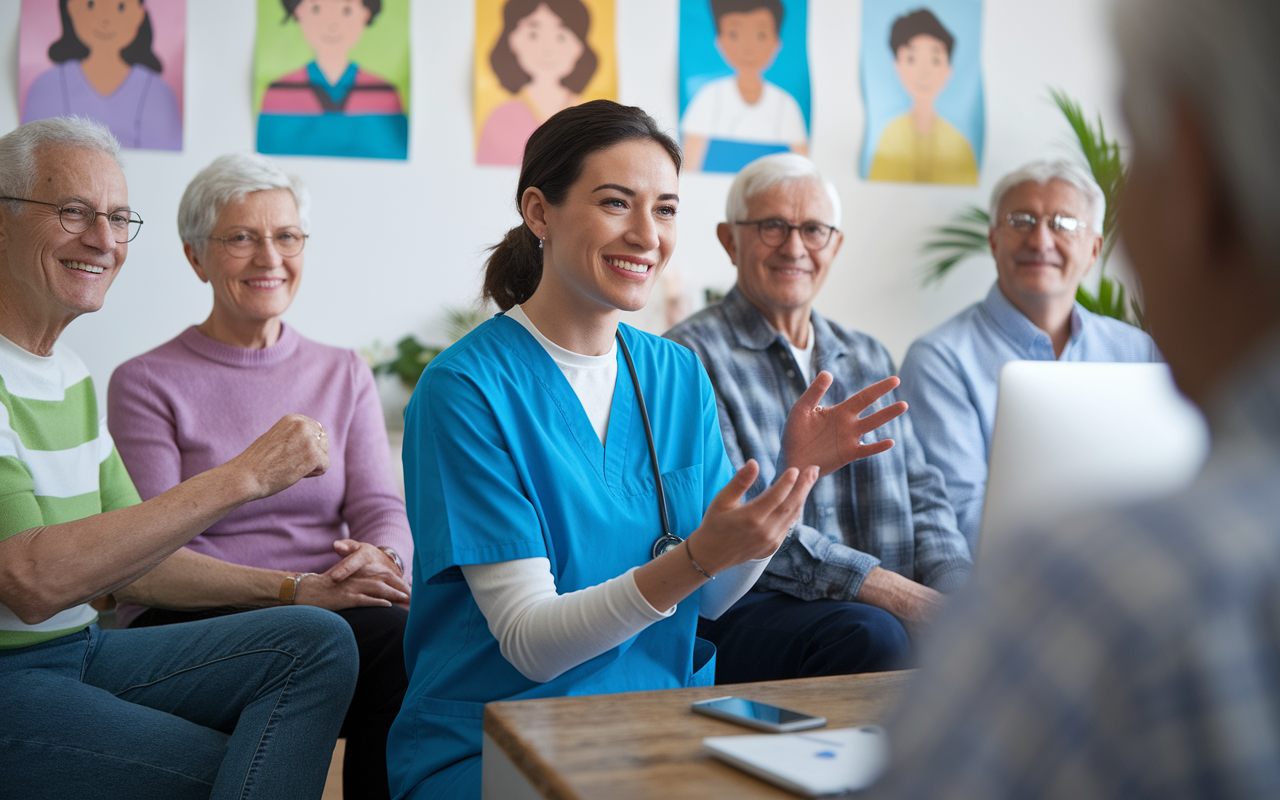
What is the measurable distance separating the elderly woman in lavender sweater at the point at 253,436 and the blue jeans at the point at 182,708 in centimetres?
24

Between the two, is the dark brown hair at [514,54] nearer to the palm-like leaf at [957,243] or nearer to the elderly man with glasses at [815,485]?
the elderly man with glasses at [815,485]

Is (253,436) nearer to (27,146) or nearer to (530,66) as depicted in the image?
(27,146)

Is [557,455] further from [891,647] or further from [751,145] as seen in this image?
[751,145]

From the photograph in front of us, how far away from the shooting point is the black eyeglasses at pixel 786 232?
2.04 m

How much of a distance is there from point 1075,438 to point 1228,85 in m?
0.71

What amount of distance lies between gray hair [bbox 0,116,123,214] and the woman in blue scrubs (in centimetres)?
67

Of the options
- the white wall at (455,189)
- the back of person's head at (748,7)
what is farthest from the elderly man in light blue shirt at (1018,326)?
the back of person's head at (748,7)

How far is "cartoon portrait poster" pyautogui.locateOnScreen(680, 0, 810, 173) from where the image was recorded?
9.64ft

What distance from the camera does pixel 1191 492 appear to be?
36 centimetres

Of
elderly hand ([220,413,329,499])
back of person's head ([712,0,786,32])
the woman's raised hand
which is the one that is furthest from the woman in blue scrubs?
back of person's head ([712,0,786,32])

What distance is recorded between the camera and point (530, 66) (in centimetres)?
280

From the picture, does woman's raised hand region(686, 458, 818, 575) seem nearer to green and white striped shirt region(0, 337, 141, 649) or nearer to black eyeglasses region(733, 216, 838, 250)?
green and white striped shirt region(0, 337, 141, 649)

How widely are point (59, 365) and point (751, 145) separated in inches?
83.6

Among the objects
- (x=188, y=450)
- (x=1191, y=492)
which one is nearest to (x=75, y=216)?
(x=188, y=450)
